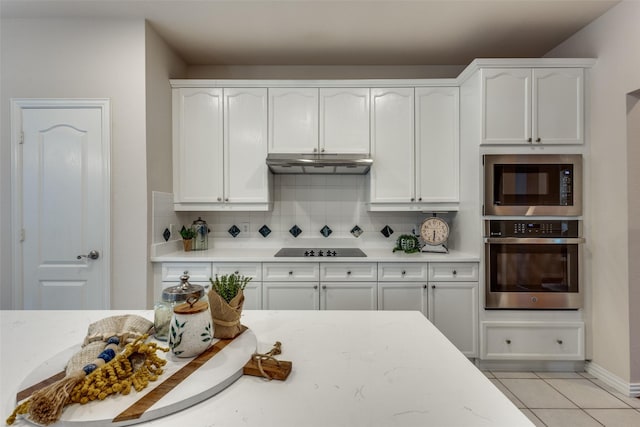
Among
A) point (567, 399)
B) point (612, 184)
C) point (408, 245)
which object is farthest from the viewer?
point (408, 245)

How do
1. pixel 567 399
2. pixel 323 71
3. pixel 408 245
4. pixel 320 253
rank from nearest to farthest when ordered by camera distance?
pixel 567 399 → pixel 320 253 → pixel 408 245 → pixel 323 71

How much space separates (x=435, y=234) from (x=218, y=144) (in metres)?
2.15

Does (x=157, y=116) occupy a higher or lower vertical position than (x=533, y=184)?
higher

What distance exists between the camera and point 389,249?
3.02 metres

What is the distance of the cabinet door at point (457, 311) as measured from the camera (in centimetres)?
246

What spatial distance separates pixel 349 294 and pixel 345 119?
5.12ft

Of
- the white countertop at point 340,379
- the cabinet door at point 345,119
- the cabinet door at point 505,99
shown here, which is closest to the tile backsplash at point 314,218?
the cabinet door at point 345,119

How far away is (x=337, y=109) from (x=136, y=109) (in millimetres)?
1662

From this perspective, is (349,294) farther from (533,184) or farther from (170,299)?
(170,299)

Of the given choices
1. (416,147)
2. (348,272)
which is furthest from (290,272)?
(416,147)

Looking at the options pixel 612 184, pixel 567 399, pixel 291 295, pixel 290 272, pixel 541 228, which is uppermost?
pixel 612 184

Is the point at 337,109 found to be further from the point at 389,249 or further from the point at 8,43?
the point at 8,43

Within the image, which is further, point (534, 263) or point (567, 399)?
point (534, 263)

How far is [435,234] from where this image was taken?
9.09ft
